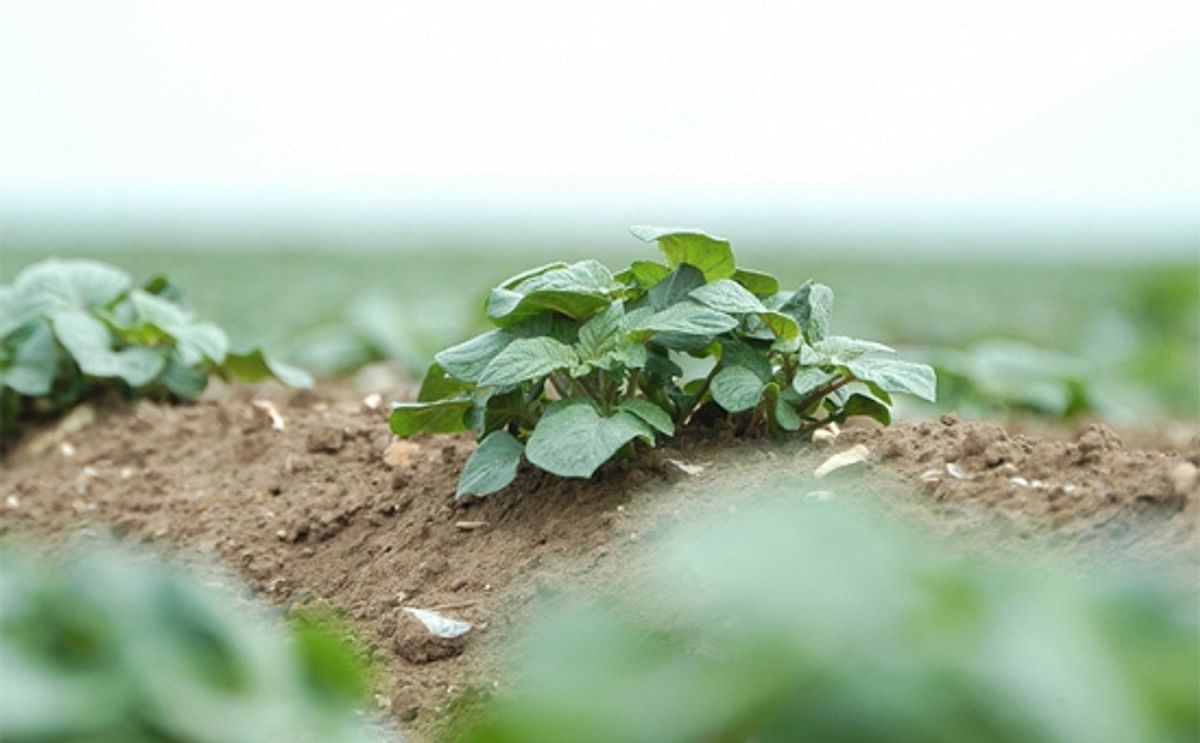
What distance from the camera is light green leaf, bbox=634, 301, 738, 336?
2.27 meters

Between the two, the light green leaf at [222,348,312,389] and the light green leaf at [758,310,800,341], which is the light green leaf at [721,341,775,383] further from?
the light green leaf at [222,348,312,389]

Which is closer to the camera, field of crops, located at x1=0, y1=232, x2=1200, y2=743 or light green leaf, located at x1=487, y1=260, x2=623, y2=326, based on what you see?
field of crops, located at x1=0, y1=232, x2=1200, y2=743

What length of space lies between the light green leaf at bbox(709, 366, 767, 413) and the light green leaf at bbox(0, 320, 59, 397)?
2.06 m

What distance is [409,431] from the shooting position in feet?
8.76

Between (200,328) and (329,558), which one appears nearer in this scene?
(329,558)

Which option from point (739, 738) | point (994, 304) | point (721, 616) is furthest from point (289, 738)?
point (994, 304)

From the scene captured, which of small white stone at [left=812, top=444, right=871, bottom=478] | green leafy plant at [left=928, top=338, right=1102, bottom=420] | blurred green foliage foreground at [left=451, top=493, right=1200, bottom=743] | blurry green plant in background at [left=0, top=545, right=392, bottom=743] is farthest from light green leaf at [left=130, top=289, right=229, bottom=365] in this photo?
blurred green foliage foreground at [left=451, top=493, right=1200, bottom=743]

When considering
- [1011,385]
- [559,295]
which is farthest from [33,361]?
[1011,385]

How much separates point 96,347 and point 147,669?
283cm

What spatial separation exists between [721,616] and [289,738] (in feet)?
1.99

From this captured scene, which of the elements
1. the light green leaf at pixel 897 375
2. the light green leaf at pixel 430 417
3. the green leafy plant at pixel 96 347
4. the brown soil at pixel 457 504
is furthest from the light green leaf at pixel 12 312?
the light green leaf at pixel 897 375

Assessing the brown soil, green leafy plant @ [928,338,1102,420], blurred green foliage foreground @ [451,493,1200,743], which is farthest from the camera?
green leafy plant @ [928,338,1102,420]

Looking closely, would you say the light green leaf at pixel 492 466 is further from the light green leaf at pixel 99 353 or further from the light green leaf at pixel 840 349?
the light green leaf at pixel 99 353

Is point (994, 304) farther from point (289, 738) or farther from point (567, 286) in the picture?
point (289, 738)
